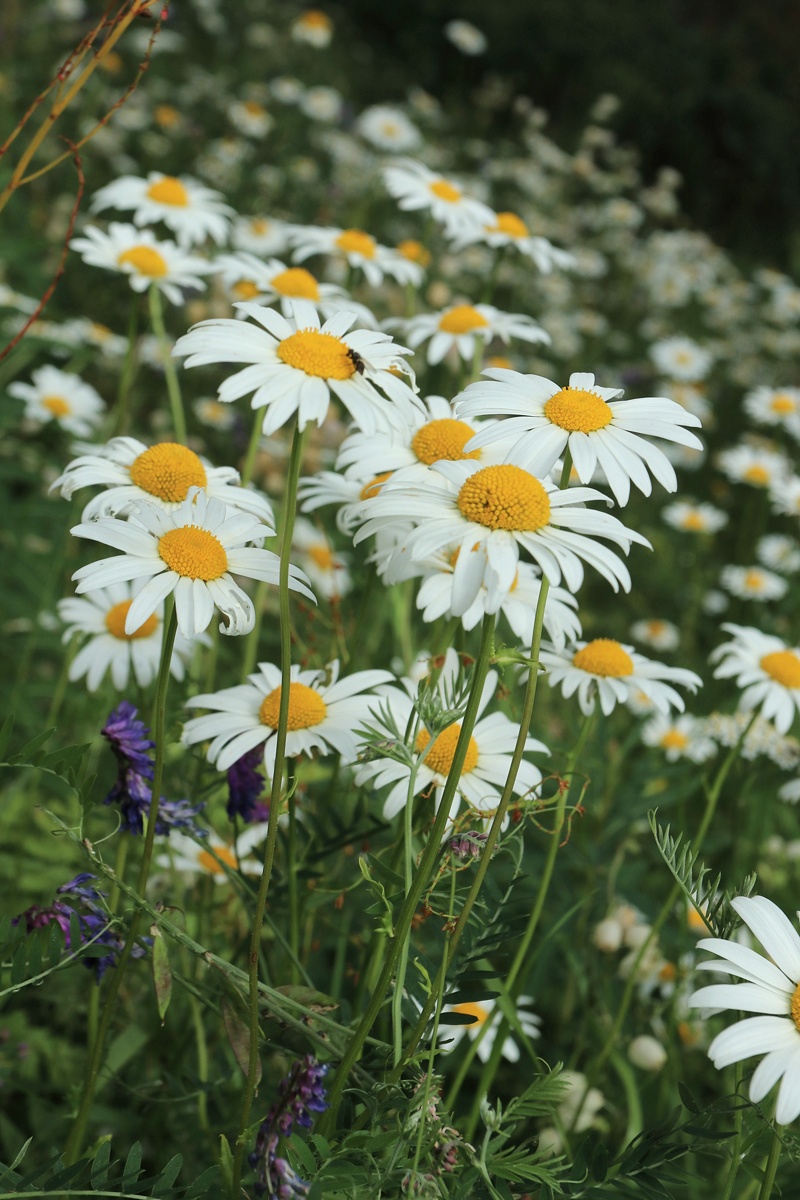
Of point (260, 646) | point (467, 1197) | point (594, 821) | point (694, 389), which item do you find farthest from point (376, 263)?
point (694, 389)

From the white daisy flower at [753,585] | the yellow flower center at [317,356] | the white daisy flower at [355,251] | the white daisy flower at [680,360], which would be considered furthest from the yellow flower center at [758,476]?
the yellow flower center at [317,356]

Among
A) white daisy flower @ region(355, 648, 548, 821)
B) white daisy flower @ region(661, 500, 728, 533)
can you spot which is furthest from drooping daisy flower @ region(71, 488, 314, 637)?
white daisy flower @ region(661, 500, 728, 533)

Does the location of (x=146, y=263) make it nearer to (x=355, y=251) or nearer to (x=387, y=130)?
(x=355, y=251)

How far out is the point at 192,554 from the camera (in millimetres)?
957

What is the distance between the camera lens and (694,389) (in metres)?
5.21

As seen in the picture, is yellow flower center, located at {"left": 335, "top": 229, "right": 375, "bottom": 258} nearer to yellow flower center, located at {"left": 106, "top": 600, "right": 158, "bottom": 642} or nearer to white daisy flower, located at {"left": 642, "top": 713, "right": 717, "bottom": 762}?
yellow flower center, located at {"left": 106, "top": 600, "right": 158, "bottom": 642}

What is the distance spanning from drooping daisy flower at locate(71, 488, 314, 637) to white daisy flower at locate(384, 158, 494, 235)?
1439 mm

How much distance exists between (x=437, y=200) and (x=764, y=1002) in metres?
1.92

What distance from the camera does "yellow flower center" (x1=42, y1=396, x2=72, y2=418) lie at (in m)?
2.45

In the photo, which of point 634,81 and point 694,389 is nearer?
point 694,389

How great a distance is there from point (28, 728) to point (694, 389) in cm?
382

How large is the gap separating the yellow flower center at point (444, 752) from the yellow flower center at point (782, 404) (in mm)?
2578

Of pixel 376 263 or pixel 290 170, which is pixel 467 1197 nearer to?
pixel 376 263

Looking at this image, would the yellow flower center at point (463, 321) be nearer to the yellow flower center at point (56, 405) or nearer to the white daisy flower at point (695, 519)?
the yellow flower center at point (56, 405)
